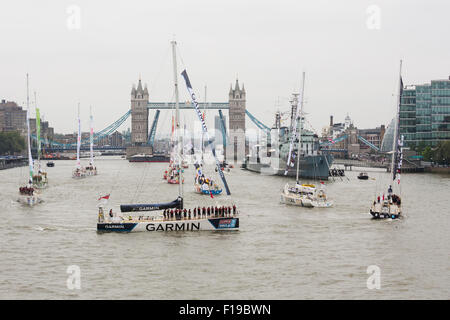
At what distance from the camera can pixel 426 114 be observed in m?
121

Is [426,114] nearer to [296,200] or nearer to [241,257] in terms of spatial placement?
[296,200]

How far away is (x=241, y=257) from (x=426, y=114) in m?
102

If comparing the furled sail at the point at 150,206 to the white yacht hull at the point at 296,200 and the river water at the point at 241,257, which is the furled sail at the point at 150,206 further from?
the white yacht hull at the point at 296,200

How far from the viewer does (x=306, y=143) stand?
8950 cm

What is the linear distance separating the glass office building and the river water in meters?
80.2

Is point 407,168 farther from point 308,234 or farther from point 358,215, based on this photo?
point 308,234

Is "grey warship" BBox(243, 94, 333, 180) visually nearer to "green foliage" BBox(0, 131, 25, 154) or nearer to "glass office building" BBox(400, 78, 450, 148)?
"glass office building" BBox(400, 78, 450, 148)

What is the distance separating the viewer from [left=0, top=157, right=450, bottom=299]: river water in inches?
879

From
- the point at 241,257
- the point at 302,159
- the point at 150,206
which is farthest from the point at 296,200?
the point at 302,159

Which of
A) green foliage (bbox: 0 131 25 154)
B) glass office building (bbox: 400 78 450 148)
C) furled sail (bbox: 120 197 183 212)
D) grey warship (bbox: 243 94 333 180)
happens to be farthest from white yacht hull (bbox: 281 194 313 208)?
green foliage (bbox: 0 131 25 154)

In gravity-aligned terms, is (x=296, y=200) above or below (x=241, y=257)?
above
